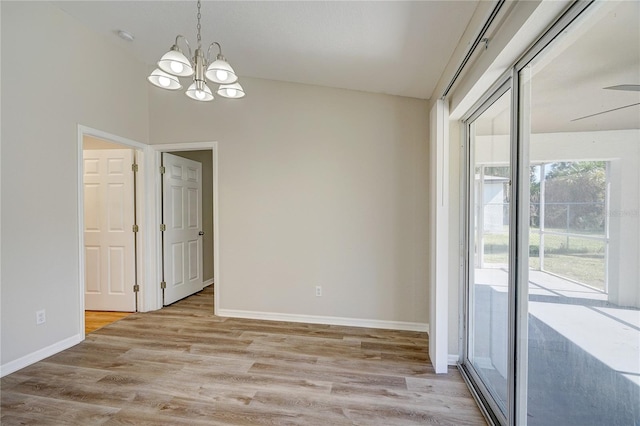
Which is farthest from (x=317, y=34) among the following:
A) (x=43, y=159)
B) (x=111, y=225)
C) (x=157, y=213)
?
(x=111, y=225)

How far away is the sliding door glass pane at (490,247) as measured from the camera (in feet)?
5.53

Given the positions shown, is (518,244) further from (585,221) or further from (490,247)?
(490,247)

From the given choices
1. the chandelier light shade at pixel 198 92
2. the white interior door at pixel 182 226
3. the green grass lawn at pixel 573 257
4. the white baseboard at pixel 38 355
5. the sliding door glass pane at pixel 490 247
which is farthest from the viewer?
the white interior door at pixel 182 226

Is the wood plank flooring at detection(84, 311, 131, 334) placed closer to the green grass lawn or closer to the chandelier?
the chandelier

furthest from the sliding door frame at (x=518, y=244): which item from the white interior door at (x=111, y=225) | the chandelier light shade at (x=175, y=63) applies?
the white interior door at (x=111, y=225)

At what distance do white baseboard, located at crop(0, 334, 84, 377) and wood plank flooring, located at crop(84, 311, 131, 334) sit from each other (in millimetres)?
318

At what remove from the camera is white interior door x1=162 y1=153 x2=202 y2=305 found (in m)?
3.64

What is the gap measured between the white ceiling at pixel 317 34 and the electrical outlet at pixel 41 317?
266cm

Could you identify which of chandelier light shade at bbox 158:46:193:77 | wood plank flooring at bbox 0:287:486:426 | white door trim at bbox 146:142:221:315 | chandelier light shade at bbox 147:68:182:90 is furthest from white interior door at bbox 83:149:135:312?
chandelier light shade at bbox 158:46:193:77

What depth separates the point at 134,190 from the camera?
3.41 m

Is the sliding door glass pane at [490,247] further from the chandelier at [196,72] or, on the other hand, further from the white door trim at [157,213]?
the white door trim at [157,213]

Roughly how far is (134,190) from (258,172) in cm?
161

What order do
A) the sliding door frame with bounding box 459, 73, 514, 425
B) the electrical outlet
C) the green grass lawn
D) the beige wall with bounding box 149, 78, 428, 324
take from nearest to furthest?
the green grass lawn, the sliding door frame with bounding box 459, 73, 514, 425, the electrical outlet, the beige wall with bounding box 149, 78, 428, 324

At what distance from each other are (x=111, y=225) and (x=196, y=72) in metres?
2.65
